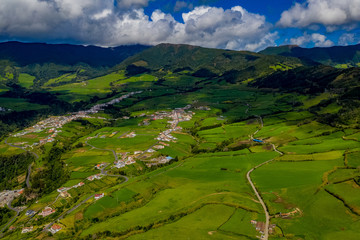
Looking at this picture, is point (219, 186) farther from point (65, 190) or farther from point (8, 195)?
point (8, 195)

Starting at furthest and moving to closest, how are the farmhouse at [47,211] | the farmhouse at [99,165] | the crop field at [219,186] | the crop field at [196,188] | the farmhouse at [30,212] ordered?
1. the farmhouse at [99,165]
2. the farmhouse at [30,212]
3. the farmhouse at [47,211]
4. the crop field at [196,188]
5. the crop field at [219,186]

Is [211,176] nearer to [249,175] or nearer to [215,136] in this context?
[249,175]

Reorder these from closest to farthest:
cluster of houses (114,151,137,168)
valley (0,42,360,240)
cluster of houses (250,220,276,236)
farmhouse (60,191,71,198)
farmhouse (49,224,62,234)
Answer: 1. cluster of houses (250,220,276,236)
2. valley (0,42,360,240)
3. farmhouse (49,224,62,234)
4. farmhouse (60,191,71,198)
5. cluster of houses (114,151,137,168)

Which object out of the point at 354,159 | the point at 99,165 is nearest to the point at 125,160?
the point at 99,165

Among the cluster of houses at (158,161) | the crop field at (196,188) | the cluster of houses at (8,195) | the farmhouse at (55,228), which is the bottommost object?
the cluster of houses at (8,195)

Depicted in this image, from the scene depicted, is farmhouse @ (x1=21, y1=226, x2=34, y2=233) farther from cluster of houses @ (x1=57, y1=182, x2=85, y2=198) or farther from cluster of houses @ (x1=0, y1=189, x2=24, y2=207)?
cluster of houses @ (x1=0, y1=189, x2=24, y2=207)

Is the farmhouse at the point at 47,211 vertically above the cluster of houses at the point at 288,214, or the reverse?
the cluster of houses at the point at 288,214

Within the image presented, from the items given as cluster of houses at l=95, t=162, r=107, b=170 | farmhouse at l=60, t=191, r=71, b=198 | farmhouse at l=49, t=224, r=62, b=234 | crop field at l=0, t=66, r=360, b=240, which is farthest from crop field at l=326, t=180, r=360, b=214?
cluster of houses at l=95, t=162, r=107, b=170

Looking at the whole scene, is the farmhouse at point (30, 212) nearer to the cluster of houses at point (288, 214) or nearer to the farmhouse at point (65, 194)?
the farmhouse at point (65, 194)

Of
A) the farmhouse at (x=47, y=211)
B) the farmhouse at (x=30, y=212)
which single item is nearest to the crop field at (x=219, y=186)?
the farmhouse at (x=30, y=212)
